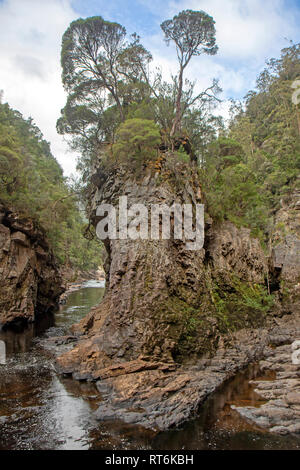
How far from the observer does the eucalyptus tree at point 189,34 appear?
63.3 ft

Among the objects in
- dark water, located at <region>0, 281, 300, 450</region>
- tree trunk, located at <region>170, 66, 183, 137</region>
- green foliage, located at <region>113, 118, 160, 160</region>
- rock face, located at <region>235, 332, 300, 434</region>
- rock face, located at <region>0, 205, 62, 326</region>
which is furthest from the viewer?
rock face, located at <region>0, 205, 62, 326</region>

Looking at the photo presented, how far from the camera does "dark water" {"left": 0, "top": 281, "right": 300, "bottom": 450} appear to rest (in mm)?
6957

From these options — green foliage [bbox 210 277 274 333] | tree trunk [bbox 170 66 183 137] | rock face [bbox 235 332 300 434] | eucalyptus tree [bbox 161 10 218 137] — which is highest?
eucalyptus tree [bbox 161 10 218 137]

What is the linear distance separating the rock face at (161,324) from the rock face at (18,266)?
6439 mm

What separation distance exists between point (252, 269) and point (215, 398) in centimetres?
1092

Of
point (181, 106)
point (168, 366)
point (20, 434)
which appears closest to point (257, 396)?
point (168, 366)

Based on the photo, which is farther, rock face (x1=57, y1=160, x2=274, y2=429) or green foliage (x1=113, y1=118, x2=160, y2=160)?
green foliage (x1=113, y1=118, x2=160, y2=160)

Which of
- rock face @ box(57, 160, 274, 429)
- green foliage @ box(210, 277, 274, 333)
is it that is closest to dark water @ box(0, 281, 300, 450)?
rock face @ box(57, 160, 274, 429)

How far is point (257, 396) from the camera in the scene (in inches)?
364

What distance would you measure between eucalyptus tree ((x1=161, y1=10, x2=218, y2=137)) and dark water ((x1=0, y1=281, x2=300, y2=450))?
607 inches

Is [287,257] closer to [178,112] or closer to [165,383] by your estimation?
[178,112]

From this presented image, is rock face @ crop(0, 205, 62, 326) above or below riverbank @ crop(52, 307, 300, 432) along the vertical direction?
above

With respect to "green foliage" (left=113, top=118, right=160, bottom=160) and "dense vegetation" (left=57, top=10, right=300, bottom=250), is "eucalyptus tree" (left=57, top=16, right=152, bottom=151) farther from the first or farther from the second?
"green foliage" (left=113, top=118, right=160, bottom=160)
